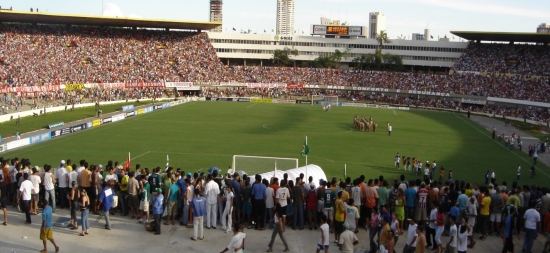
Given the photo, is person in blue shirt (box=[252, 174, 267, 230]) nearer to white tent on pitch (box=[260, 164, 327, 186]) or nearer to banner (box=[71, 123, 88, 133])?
white tent on pitch (box=[260, 164, 327, 186])

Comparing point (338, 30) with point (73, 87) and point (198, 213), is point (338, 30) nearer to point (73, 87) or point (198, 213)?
point (73, 87)

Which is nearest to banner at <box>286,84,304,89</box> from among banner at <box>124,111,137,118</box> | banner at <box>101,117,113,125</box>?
banner at <box>124,111,137,118</box>

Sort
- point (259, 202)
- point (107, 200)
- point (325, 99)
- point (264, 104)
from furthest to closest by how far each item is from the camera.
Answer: point (325, 99)
point (264, 104)
point (259, 202)
point (107, 200)

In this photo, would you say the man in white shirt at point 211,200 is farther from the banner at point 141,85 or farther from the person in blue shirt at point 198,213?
the banner at point 141,85

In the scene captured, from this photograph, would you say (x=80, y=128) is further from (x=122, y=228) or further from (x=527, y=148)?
(x=527, y=148)

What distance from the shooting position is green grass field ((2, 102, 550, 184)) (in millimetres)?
36250

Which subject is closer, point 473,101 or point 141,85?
point 473,101

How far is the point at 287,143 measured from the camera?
147 feet

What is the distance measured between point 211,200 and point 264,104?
223ft

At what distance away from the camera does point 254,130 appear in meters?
52.7

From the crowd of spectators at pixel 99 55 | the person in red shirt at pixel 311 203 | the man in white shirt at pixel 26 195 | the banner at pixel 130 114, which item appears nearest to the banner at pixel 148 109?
the banner at pixel 130 114

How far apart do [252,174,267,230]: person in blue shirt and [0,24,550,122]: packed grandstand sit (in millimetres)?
54533

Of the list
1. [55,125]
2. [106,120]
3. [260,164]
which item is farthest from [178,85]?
[260,164]

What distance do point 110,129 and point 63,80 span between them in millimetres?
28076
